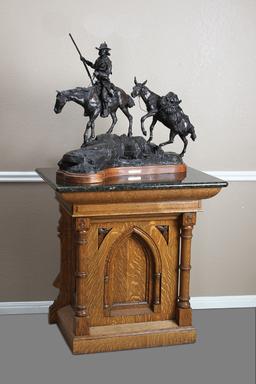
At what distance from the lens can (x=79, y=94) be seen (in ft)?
10.3

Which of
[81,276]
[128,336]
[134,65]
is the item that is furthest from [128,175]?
[134,65]

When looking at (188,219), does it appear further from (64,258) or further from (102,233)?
(64,258)

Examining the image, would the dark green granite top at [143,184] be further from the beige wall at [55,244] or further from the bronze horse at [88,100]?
the beige wall at [55,244]

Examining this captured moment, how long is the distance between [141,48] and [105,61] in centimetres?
67

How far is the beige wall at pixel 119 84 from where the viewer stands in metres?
3.71

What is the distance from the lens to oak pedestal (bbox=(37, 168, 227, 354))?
3.07 metres

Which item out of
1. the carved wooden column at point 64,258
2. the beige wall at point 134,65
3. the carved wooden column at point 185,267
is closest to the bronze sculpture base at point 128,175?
the carved wooden column at point 185,267

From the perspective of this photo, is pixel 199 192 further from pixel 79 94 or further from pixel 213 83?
pixel 213 83

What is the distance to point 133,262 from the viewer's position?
327 centimetres

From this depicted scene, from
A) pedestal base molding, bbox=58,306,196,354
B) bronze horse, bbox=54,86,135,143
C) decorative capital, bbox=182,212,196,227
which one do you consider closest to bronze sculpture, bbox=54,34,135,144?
bronze horse, bbox=54,86,135,143

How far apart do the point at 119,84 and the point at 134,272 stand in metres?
1.17

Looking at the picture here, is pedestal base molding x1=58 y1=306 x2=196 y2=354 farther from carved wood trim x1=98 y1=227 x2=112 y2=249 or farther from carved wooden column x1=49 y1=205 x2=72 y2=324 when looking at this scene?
carved wood trim x1=98 y1=227 x2=112 y2=249

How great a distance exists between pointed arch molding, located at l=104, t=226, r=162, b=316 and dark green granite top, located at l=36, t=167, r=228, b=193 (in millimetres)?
257

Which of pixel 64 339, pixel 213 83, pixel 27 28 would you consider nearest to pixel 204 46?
pixel 213 83
